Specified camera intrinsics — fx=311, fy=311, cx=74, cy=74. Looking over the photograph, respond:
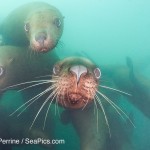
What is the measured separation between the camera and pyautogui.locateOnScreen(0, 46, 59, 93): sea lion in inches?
78.6

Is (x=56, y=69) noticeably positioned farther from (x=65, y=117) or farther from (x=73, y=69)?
(x=65, y=117)

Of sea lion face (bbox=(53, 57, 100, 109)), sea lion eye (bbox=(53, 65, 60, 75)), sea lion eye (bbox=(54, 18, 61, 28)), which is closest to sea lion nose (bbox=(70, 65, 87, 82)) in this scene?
sea lion face (bbox=(53, 57, 100, 109))

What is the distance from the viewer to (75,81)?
1.90 m

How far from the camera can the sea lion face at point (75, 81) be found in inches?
75.4

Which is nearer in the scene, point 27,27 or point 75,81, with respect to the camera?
point 75,81

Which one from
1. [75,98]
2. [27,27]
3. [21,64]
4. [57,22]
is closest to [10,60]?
[21,64]

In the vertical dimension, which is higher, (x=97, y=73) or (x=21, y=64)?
(x=21, y=64)

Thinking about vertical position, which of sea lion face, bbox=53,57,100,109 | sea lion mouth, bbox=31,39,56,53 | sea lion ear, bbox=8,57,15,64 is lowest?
sea lion face, bbox=53,57,100,109

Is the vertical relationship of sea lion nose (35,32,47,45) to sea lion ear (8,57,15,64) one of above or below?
above

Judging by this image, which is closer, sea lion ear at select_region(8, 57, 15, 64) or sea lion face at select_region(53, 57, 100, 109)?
sea lion face at select_region(53, 57, 100, 109)

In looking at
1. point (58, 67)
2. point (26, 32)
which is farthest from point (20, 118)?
point (26, 32)

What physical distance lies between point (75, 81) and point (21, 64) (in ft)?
1.29

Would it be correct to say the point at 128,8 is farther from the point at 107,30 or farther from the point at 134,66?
the point at 134,66

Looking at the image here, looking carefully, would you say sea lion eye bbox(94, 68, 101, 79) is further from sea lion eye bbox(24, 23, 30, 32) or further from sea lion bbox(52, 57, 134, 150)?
sea lion eye bbox(24, 23, 30, 32)
